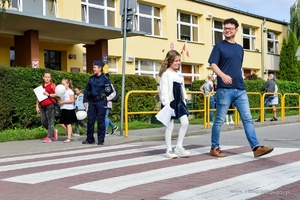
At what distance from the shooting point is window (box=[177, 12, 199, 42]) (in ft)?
99.5

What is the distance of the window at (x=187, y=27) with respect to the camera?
3033cm

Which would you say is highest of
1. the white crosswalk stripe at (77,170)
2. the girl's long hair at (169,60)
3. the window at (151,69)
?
the window at (151,69)

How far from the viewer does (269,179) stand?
590cm

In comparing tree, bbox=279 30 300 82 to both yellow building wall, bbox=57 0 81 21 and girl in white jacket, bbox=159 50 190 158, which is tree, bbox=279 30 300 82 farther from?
girl in white jacket, bbox=159 50 190 158

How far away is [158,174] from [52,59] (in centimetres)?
1786

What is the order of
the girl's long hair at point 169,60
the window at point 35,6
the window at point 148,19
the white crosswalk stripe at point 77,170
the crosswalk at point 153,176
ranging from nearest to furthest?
Result: the crosswalk at point 153,176, the white crosswalk stripe at point 77,170, the girl's long hair at point 169,60, the window at point 35,6, the window at point 148,19

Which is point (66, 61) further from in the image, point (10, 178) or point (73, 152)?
point (10, 178)

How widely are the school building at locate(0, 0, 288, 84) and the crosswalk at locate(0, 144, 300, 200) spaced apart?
21.6 ft

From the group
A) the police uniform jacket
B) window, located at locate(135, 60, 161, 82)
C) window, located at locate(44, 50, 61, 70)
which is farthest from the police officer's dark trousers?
window, located at locate(135, 60, 161, 82)

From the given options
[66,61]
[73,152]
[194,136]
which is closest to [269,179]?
[73,152]

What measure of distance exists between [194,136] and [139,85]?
5569 millimetres

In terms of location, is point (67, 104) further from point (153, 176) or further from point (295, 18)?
point (295, 18)

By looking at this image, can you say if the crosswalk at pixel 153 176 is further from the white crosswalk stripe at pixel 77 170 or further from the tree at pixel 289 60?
the tree at pixel 289 60

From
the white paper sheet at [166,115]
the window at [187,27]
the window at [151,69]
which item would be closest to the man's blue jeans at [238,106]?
the white paper sheet at [166,115]
